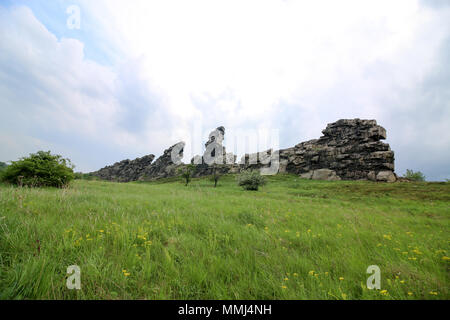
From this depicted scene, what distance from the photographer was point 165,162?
115438 mm

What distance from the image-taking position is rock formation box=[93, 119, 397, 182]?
51656mm

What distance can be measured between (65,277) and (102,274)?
0.41 metres

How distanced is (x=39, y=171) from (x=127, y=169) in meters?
131

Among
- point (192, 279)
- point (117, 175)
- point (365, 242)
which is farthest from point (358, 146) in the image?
point (117, 175)

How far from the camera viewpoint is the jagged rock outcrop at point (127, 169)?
4851 inches

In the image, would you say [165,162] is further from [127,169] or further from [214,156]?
[214,156]

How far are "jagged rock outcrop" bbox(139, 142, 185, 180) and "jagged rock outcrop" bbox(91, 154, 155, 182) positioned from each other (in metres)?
6.24

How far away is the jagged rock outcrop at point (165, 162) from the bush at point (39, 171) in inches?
3653

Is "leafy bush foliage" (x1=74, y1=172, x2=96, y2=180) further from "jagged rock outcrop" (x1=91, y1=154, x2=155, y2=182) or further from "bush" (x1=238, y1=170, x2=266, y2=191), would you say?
"jagged rock outcrop" (x1=91, y1=154, x2=155, y2=182)
